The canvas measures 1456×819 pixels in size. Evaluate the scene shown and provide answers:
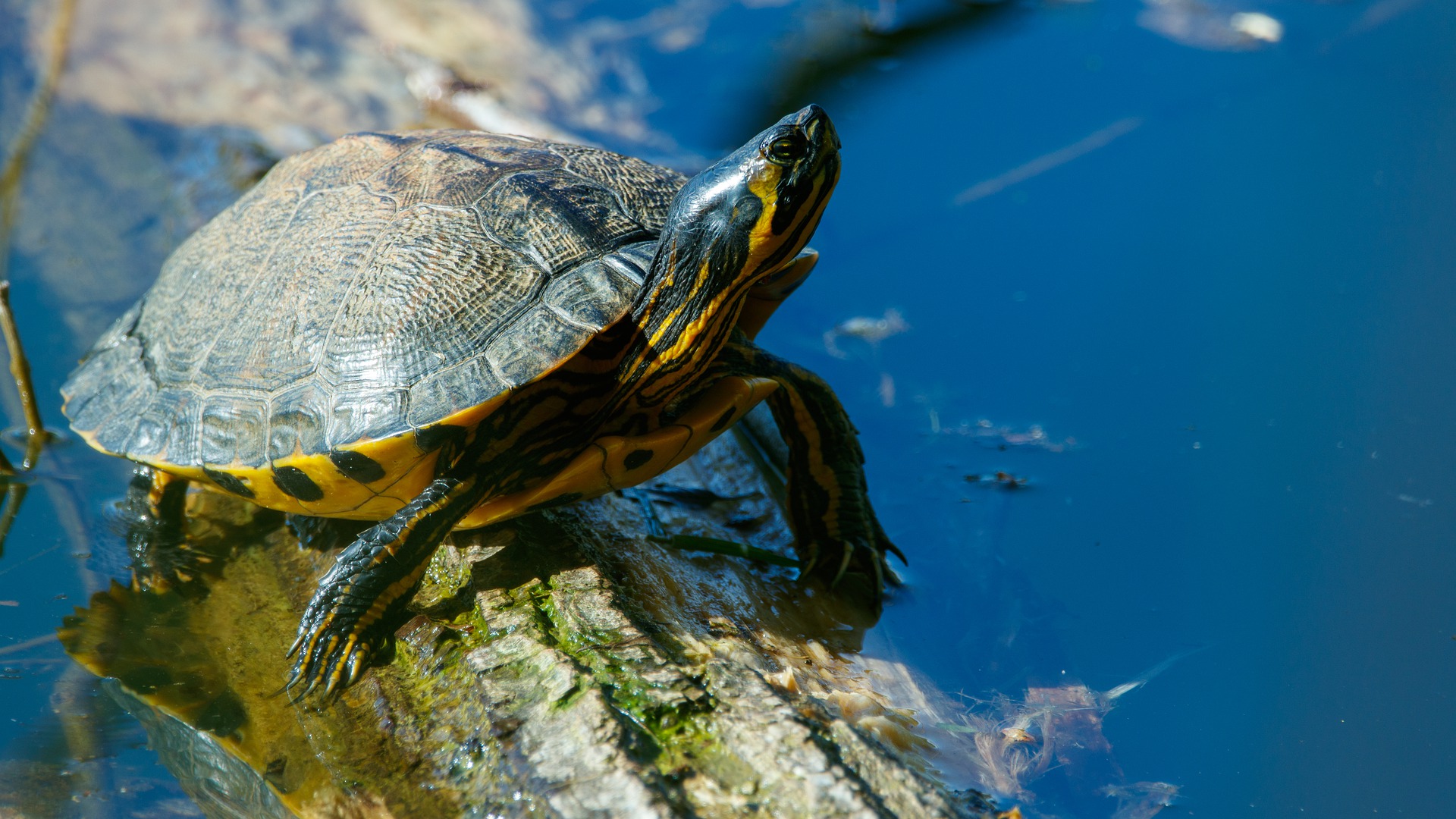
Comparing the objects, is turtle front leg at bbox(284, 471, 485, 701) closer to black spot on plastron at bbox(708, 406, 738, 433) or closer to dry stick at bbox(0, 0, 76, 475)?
black spot on plastron at bbox(708, 406, 738, 433)

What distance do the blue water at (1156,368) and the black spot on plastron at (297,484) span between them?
1000mm

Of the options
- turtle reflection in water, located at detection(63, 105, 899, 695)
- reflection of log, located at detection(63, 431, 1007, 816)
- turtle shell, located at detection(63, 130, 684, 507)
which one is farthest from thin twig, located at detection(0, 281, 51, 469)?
reflection of log, located at detection(63, 431, 1007, 816)

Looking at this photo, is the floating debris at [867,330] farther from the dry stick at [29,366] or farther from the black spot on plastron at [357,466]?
the dry stick at [29,366]

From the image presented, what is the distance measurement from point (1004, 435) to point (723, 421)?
67.9 inches

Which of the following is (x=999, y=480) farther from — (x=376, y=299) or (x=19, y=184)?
(x=19, y=184)

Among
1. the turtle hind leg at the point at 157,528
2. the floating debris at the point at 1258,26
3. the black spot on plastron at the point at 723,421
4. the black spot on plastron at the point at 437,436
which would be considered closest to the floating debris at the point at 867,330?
the black spot on plastron at the point at 723,421

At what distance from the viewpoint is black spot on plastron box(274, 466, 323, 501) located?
2979mm

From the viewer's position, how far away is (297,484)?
119 inches

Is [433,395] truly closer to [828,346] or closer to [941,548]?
[941,548]

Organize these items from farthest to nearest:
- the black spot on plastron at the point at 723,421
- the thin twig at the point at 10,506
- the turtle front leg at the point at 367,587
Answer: the thin twig at the point at 10,506 → the black spot on plastron at the point at 723,421 → the turtle front leg at the point at 367,587

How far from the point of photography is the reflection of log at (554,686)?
2215 mm

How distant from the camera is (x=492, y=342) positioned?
2885 mm

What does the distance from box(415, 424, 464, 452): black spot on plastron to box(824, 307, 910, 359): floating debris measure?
248 centimetres

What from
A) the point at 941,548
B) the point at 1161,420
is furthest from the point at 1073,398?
the point at 941,548
